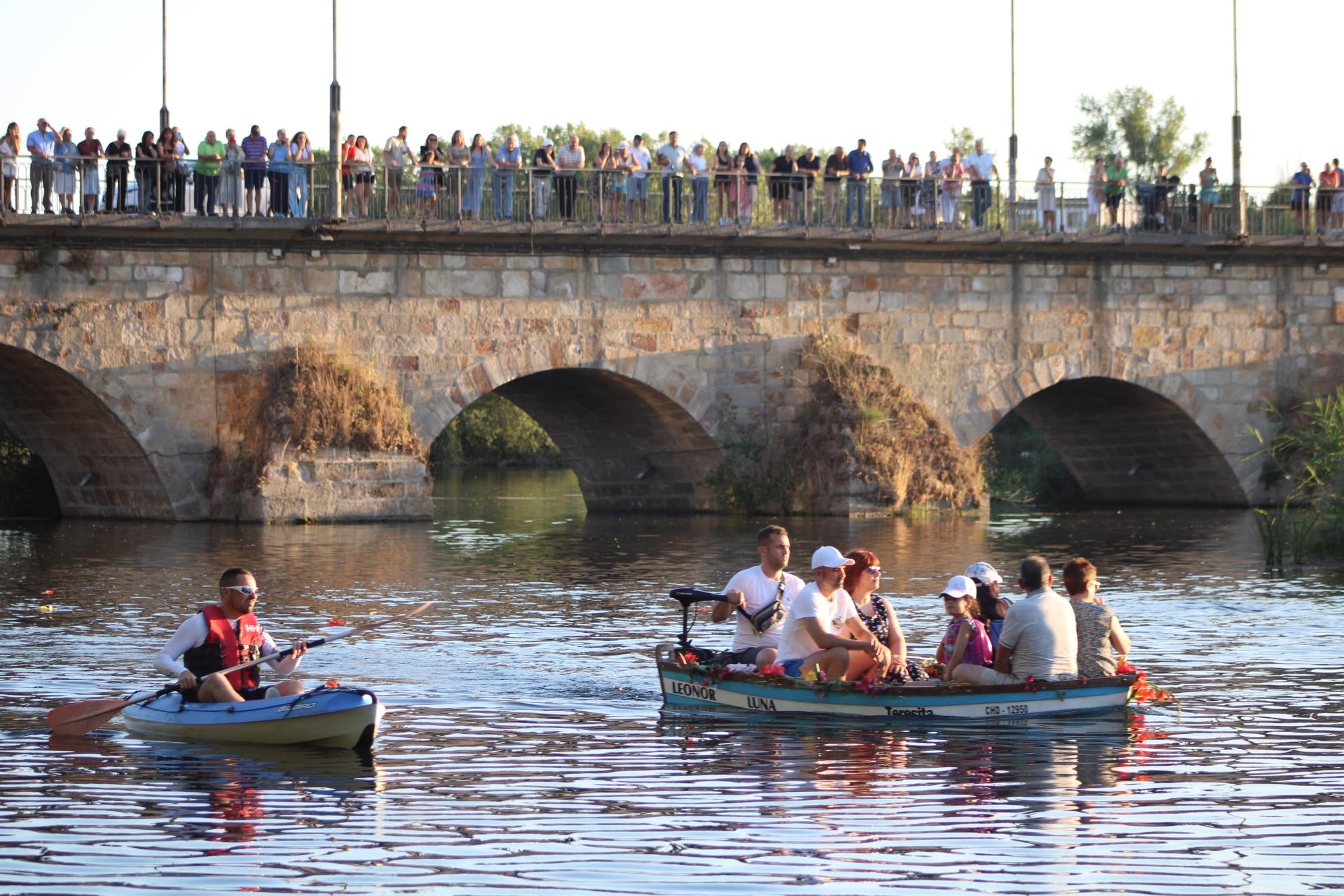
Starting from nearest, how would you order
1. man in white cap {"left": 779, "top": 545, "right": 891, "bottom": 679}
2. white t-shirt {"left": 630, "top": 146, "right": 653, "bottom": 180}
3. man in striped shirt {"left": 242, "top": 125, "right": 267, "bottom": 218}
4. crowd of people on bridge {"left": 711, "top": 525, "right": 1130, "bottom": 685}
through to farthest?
crowd of people on bridge {"left": 711, "top": 525, "right": 1130, "bottom": 685}, man in white cap {"left": 779, "top": 545, "right": 891, "bottom": 679}, man in striped shirt {"left": 242, "top": 125, "right": 267, "bottom": 218}, white t-shirt {"left": 630, "top": 146, "right": 653, "bottom": 180}

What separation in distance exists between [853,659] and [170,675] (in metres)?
3.99

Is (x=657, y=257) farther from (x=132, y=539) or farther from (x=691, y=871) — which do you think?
(x=691, y=871)

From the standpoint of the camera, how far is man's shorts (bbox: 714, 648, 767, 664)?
13320mm

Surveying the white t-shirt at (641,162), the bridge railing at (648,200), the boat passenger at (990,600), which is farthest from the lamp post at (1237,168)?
the boat passenger at (990,600)

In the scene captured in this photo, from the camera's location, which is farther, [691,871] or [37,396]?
[37,396]

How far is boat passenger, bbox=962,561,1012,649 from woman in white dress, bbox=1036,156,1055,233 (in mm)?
19598

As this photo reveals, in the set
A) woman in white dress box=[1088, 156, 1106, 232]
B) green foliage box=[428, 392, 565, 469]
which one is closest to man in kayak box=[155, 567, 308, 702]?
woman in white dress box=[1088, 156, 1106, 232]

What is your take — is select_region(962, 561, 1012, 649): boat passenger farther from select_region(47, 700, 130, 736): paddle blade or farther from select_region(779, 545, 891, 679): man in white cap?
Answer: select_region(47, 700, 130, 736): paddle blade

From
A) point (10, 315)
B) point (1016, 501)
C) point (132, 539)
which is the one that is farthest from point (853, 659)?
point (1016, 501)

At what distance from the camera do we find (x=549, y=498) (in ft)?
132

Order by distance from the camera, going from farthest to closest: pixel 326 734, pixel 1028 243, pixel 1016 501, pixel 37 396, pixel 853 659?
pixel 1016 501 < pixel 1028 243 < pixel 37 396 < pixel 853 659 < pixel 326 734

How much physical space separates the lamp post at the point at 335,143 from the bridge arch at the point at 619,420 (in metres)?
2.99

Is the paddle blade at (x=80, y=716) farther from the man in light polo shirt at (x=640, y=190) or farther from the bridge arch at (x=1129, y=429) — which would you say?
the bridge arch at (x=1129, y=429)

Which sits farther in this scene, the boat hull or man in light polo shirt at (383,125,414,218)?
man in light polo shirt at (383,125,414,218)
